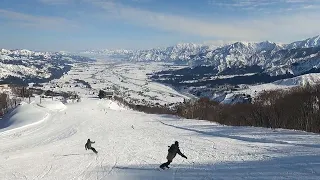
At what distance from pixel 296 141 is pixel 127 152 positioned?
15047 millimetres

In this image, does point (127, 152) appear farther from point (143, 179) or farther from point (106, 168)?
point (143, 179)

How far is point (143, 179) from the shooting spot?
75.9 ft

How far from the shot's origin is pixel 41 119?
72.9m

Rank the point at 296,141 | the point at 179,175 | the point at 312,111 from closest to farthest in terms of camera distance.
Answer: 1. the point at 179,175
2. the point at 296,141
3. the point at 312,111

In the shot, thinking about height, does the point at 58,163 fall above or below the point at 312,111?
below

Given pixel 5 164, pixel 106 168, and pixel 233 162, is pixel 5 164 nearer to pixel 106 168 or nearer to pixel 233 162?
pixel 106 168

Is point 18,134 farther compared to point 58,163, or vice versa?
point 18,134

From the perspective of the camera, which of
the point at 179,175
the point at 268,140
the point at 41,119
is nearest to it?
the point at 179,175

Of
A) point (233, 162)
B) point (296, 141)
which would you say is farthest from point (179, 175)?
point (296, 141)

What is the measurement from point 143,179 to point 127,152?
1109cm

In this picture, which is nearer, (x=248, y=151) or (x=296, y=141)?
(x=248, y=151)

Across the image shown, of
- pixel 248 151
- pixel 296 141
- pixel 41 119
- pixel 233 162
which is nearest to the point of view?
pixel 233 162

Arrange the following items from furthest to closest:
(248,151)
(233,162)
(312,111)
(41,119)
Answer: (41,119) → (312,111) → (248,151) → (233,162)

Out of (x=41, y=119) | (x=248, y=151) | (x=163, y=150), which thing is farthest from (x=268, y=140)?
(x=41, y=119)
